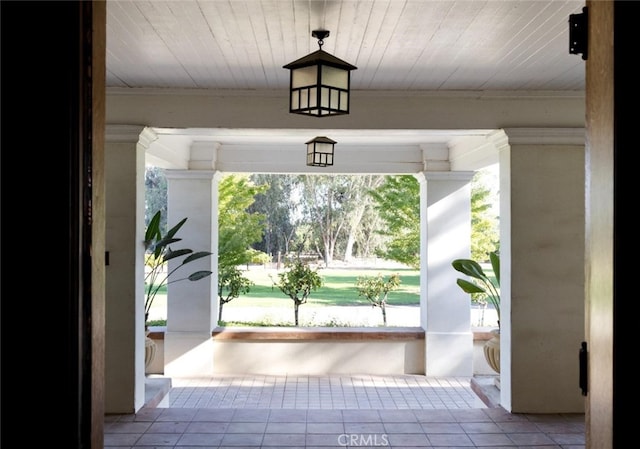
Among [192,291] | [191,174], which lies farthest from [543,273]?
[191,174]

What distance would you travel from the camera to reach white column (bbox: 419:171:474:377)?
7.78 metres

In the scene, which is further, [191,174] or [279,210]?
[279,210]

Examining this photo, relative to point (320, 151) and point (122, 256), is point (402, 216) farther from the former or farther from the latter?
point (122, 256)

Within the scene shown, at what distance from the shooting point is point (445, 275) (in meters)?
7.90

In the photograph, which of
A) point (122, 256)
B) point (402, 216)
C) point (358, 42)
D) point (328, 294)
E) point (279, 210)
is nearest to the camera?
point (358, 42)

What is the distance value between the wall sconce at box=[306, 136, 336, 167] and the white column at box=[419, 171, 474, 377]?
2005 mm

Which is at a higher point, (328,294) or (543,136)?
(543,136)

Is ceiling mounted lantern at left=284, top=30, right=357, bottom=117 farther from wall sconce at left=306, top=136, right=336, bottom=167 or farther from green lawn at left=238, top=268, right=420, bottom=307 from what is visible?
green lawn at left=238, top=268, right=420, bottom=307

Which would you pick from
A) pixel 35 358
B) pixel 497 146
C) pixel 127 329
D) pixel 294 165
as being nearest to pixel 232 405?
pixel 127 329

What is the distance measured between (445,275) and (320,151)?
2748 mm

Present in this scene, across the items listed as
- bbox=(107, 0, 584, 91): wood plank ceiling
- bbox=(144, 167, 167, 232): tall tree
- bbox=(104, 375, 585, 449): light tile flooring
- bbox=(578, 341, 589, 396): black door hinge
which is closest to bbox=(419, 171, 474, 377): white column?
bbox=(104, 375, 585, 449): light tile flooring

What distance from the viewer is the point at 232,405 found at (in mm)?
6309

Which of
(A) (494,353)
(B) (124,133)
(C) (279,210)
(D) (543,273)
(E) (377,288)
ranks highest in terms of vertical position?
(B) (124,133)
